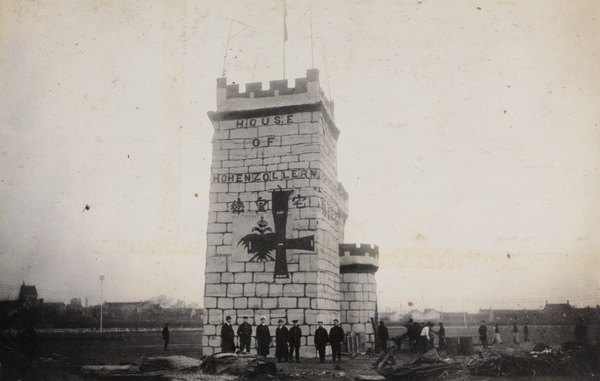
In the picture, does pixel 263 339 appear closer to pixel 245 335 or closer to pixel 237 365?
pixel 245 335

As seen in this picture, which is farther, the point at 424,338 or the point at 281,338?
the point at 424,338

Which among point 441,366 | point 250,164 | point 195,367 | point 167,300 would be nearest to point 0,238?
point 195,367

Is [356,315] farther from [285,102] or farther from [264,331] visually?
[285,102]

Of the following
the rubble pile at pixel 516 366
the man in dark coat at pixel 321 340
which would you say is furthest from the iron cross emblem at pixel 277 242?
the rubble pile at pixel 516 366

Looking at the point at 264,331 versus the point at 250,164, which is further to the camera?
the point at 250,164

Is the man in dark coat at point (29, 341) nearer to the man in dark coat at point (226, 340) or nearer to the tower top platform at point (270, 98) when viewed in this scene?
the man in dark coat at point (226, 340)

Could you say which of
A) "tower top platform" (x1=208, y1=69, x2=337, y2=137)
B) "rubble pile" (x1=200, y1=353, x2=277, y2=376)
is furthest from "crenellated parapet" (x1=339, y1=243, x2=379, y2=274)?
"rubble pile" (x1=200, y1=353, x2=277, y2=376)

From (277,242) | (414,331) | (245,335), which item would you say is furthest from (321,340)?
(414,331)
